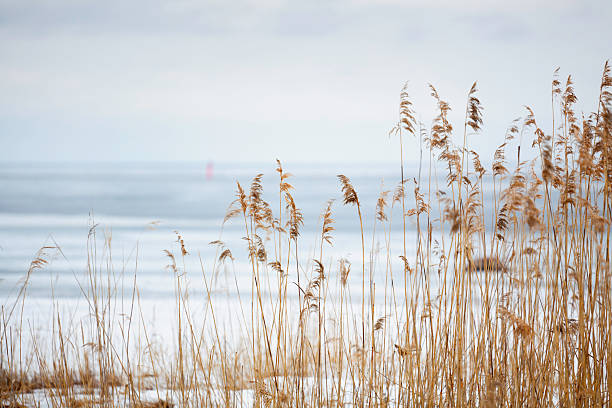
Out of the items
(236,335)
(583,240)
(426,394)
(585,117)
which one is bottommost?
(236,335)

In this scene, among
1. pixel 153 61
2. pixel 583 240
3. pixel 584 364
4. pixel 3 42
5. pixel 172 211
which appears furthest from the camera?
pixel 153 61

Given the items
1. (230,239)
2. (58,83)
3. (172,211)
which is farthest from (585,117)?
(58,83)

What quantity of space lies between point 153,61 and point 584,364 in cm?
5931

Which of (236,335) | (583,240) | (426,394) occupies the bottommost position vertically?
(236,335)

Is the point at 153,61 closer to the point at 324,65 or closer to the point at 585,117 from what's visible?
the point at 324,65

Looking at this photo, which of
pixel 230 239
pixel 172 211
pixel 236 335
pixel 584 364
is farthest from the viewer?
pixel 172 211

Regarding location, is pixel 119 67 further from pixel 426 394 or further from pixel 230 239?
pixel 426 394

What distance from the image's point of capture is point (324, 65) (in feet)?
151

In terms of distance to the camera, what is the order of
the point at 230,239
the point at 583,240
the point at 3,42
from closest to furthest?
the point at 583,240
the point at 230,239
the point at 3,42

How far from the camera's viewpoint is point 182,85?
60.1 meters

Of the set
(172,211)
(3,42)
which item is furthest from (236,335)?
(3,42)

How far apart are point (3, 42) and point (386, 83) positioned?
2679cm

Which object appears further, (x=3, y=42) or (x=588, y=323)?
(x=3, y=42)

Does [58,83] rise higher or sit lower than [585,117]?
higher
